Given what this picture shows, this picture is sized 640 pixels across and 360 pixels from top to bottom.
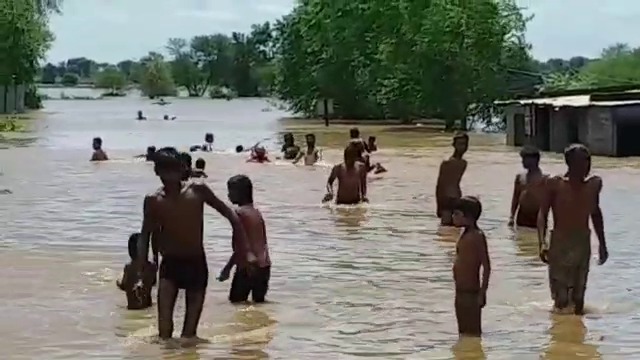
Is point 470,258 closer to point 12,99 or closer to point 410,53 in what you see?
point 410,53

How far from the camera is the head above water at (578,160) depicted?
9.70 m

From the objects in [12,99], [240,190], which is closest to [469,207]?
[240,190]

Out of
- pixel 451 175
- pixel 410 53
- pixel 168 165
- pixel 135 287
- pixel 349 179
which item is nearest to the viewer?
pixel 168 165

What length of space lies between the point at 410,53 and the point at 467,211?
4518cm

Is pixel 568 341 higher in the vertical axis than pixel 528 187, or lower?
lower

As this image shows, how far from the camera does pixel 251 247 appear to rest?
34.9ft

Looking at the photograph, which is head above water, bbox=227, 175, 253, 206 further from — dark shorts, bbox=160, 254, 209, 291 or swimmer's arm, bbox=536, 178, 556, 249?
swimmer's arm, bbox=536, 178, 556, 249

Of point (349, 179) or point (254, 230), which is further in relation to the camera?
point (349, 179)

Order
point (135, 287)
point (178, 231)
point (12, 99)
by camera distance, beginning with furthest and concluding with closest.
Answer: point (12, 99) → point (135, 287) → point (178, 231)

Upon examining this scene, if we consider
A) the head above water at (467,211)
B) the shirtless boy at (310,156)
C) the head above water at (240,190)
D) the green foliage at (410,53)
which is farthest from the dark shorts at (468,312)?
the green foliage at (410,53)

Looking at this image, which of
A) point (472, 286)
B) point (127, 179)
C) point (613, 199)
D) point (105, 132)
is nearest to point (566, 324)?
point (472, 286)

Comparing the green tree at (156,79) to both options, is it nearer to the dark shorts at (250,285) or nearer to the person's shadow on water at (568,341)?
the dark shorts at (250,285)

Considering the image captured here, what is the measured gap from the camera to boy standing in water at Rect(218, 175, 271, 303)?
419 inches

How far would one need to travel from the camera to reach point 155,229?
29.0 feet
